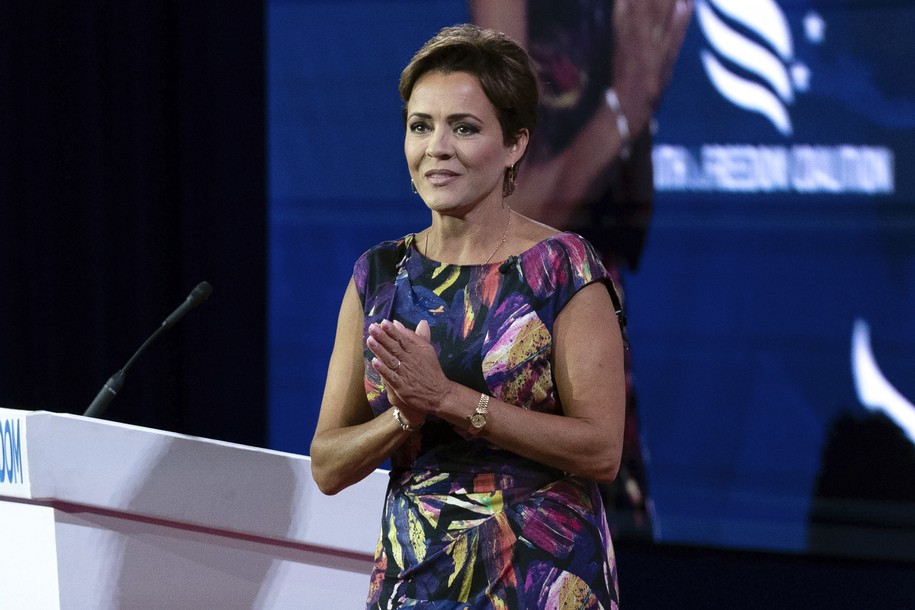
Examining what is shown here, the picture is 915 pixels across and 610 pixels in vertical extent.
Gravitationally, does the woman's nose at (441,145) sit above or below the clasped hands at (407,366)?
above

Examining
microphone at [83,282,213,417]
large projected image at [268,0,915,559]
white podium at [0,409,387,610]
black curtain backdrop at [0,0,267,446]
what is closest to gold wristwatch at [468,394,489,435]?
white podium at [0,409,387,610]

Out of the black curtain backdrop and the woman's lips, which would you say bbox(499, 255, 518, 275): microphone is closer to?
the woman's lips

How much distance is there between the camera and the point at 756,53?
3973 millimetres

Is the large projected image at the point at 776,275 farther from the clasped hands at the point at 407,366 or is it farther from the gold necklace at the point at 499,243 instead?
the clasped hands at the point at 407,366

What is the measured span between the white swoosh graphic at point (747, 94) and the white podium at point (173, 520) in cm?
243

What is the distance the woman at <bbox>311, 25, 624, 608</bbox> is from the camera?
1366mm

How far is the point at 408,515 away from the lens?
4.66ft

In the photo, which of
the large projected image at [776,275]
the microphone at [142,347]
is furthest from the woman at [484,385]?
the large projected image at [776,275]

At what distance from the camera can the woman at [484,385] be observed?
137 centimetres

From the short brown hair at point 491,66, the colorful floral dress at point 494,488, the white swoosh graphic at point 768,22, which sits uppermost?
the white swoosh graphic at point 768,22

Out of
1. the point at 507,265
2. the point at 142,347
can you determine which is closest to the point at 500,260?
the point at 507,265

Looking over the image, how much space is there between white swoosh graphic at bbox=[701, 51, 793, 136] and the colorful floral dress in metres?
2.71

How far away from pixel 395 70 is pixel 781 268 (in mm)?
1632

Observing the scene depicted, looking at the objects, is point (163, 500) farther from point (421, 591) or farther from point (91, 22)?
point (91, 22)
